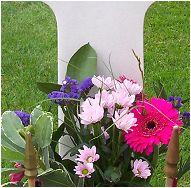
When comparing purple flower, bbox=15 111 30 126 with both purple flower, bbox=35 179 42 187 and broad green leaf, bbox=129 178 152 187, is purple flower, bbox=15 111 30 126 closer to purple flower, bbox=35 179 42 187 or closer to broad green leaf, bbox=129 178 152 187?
purple flower, bbox=35 179 42 187

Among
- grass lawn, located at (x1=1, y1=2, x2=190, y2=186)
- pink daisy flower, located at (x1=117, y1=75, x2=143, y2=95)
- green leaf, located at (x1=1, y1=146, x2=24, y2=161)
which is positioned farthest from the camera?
grass lawn, located at (x1=1, y1=2, x2=190, y2=186)

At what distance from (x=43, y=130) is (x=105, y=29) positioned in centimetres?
27

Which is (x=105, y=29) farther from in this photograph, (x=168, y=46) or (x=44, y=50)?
(x=168, y=46)

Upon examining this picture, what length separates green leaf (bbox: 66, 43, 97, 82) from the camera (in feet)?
3.74

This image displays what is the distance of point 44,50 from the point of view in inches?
117

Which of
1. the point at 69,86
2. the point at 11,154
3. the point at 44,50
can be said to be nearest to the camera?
the point at 11,154

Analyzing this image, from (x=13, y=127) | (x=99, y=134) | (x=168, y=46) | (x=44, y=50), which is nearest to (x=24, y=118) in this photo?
(x=13, y=127)

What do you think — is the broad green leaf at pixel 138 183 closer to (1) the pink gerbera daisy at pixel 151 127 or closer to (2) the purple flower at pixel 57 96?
(1) the pink gerbera daisy at pixel 151 127

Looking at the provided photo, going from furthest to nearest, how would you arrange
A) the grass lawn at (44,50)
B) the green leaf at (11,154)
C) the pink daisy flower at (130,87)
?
the grass lawn at (44,50) → the pink daisy flower at (130,87) → the green leaf at (11,154)

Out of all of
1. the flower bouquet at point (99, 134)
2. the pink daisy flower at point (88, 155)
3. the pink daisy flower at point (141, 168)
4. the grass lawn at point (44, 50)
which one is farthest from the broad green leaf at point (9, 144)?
the grass lawn at point (44, 50)

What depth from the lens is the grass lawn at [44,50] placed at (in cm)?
266

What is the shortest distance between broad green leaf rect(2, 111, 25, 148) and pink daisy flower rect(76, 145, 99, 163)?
112mm

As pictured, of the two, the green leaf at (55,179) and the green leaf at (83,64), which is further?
the green leaf at (83,64)

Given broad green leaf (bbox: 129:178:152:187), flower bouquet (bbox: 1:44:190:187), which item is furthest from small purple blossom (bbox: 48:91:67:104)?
broad green leaf (bbox: 129:178:152:187)
